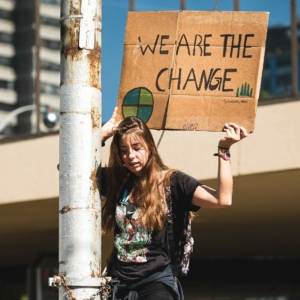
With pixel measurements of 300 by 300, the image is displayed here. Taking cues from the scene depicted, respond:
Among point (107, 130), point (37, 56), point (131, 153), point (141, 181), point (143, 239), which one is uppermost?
point (37, 56)

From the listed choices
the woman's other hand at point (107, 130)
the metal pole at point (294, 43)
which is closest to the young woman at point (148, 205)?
the woman's other hand at point (107, 130)

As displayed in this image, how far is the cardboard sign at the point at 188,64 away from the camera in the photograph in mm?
4520

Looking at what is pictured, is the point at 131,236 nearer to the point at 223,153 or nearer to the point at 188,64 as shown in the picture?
the point at 223,153

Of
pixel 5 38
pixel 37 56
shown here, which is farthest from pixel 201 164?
pixel 5 38

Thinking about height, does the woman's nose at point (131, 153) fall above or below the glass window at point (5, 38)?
below

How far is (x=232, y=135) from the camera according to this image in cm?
380

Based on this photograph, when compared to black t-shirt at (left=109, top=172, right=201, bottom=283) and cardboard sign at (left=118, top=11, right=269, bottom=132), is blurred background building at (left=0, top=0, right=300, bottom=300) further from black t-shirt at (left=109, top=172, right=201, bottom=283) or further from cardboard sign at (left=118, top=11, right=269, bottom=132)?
black t-shirt at (left=109, top=172, right=201, bottom=283)

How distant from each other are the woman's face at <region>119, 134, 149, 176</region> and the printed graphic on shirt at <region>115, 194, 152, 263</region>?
19 centimetres

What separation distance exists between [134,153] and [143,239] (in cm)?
40

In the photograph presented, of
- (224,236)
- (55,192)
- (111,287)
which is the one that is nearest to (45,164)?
(55,192)

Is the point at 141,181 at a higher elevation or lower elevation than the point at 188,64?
lower

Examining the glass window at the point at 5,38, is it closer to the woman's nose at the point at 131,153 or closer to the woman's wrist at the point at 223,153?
the woman's nose at the point at 131,153

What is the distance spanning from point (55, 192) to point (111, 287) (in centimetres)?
742

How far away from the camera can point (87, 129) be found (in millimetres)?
3727
